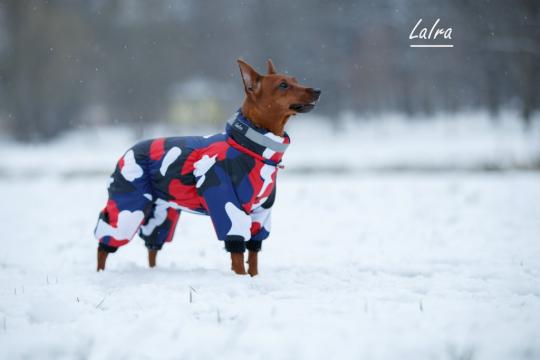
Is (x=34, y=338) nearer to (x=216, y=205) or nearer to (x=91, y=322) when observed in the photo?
(x=91, y=322)

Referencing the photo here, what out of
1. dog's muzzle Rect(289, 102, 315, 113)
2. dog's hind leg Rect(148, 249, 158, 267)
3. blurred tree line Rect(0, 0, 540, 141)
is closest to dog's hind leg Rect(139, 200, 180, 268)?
dog's hind leg Rect(148, 249, 158, 267)

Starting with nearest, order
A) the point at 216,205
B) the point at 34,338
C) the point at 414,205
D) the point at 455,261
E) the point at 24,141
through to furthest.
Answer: the point at 34,338 < the point at 216,205 < the point at 455,261 < the point at 414,205 < the point at 24,141

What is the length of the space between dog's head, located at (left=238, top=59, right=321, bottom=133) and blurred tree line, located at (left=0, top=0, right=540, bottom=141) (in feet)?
84.8

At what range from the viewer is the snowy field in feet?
8.73

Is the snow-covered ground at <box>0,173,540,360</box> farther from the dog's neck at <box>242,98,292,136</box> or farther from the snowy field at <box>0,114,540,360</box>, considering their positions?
the dog's neck at <box>242,98,292,136</box>

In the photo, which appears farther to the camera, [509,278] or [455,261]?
[455,261]

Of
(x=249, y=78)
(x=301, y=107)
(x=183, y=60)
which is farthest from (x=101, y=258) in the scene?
(x=183, y=60)

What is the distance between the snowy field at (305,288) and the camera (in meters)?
2.66

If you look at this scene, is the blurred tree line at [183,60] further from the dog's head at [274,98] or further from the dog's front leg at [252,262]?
the dog's front leg at [252,262]

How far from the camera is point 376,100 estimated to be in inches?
1407

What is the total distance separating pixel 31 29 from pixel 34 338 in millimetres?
33123

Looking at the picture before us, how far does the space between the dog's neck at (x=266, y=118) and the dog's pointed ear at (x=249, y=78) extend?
0.10 meters

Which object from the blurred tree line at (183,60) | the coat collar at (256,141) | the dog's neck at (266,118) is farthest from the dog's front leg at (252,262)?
the blurred tree line at (183,60)

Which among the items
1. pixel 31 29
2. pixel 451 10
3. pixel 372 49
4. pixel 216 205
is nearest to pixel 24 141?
pixel 31 29
